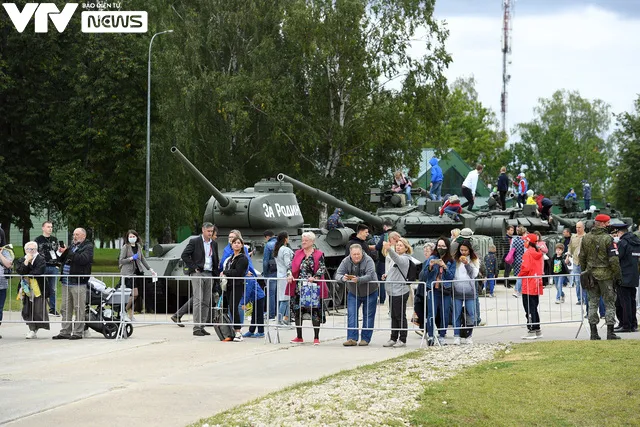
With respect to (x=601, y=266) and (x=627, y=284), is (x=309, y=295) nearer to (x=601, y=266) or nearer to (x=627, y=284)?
(x=601, y=266)

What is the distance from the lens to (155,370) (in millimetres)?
13203

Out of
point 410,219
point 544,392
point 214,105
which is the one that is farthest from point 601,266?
point 214,105

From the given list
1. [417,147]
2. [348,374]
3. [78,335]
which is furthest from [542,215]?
[348,374]

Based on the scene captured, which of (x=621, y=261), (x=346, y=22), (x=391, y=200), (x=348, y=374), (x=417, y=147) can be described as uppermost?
(x=346, y=22)

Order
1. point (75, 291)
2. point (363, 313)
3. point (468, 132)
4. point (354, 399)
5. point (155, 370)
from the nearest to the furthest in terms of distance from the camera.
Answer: point (354, 399)
point (155, 370)
point (363, 313)
point (75, 291)
point (468, 132)

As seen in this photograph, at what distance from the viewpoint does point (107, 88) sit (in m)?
44.3

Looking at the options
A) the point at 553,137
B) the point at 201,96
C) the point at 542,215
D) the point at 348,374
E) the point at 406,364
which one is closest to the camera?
the point at 348,374

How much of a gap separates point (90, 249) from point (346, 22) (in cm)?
2657

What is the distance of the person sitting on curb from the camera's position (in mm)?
15891

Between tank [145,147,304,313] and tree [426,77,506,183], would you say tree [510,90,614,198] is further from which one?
tank [145,147,304,313]

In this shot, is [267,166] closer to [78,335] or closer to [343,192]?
[343,192]

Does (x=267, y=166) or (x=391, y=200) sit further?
(x=267, y=166)

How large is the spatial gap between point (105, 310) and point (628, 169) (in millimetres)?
54550

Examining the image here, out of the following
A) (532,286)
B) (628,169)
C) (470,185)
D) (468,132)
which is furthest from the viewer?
(468,132)
